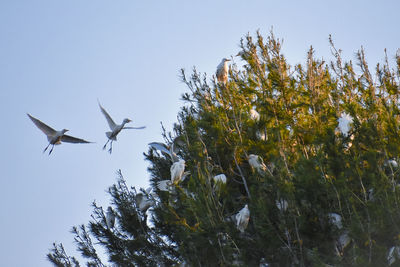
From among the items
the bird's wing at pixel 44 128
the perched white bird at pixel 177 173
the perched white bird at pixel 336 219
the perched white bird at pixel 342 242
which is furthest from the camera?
the bird's wing at pixel 44 128

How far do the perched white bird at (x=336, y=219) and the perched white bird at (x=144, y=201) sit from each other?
313 centimetres

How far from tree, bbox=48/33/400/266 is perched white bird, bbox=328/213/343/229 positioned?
1 centimetres

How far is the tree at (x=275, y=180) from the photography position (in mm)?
5445

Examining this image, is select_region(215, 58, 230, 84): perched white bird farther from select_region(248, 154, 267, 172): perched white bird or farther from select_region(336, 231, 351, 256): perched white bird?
select_region(336, 231, 351, 256): perched white bird

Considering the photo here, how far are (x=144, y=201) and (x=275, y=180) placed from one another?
301 centimetres

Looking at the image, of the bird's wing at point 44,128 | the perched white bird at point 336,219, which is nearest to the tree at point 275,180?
the perched white bird at point 336,219

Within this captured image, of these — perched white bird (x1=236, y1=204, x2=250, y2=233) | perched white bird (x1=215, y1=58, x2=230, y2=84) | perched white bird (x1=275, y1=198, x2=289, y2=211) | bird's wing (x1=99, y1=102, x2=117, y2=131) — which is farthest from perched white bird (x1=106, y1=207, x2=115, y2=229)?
perched white bird (x1=275, y1=198, x2=289, y2=211)

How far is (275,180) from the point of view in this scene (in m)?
5.80

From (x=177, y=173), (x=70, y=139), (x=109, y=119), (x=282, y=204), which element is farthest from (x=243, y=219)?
(x=70, y=139)

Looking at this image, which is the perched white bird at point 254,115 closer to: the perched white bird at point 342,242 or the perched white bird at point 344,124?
the perched white bird at point 344,124

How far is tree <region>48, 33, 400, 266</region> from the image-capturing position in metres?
5.45

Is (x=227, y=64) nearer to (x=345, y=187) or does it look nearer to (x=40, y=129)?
(x=40, y=129)

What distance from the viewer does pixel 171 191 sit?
7234mm

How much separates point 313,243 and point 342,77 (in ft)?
11.5
